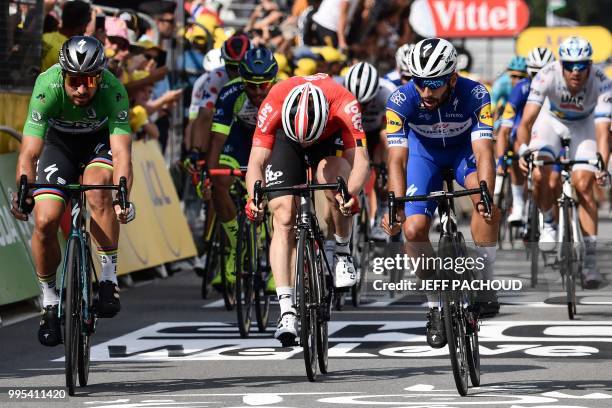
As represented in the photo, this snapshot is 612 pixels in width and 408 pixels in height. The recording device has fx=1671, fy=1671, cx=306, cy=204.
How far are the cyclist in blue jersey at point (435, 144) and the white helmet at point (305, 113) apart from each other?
0.53 metres

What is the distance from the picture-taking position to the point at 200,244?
19453mm

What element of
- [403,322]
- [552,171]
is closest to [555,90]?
[552,171]

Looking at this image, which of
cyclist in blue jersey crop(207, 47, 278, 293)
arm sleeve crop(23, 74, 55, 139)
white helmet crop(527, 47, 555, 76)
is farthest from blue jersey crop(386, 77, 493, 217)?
white helmet crop(527, 47, 555, 76)

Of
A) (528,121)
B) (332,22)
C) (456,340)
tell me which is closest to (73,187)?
(456,340)

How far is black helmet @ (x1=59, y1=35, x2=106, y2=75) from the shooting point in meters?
9.80

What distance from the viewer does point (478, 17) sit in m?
42.1

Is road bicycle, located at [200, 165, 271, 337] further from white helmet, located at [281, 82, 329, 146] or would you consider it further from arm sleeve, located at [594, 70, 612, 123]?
arm sleeve, located at [594, 70, 612, 123]

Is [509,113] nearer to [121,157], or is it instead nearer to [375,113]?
[375,113]

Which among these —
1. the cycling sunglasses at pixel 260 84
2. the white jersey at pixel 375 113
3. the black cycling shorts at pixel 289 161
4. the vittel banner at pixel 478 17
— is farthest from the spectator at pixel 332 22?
the vittel banner at pixel 478 17

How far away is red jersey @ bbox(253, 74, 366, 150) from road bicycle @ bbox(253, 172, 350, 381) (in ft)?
1.68

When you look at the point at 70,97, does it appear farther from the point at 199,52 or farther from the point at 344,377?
the point at 199,52

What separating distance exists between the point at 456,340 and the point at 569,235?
15.0 feet

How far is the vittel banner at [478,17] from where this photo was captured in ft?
136

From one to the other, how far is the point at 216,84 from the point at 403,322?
123 inches
